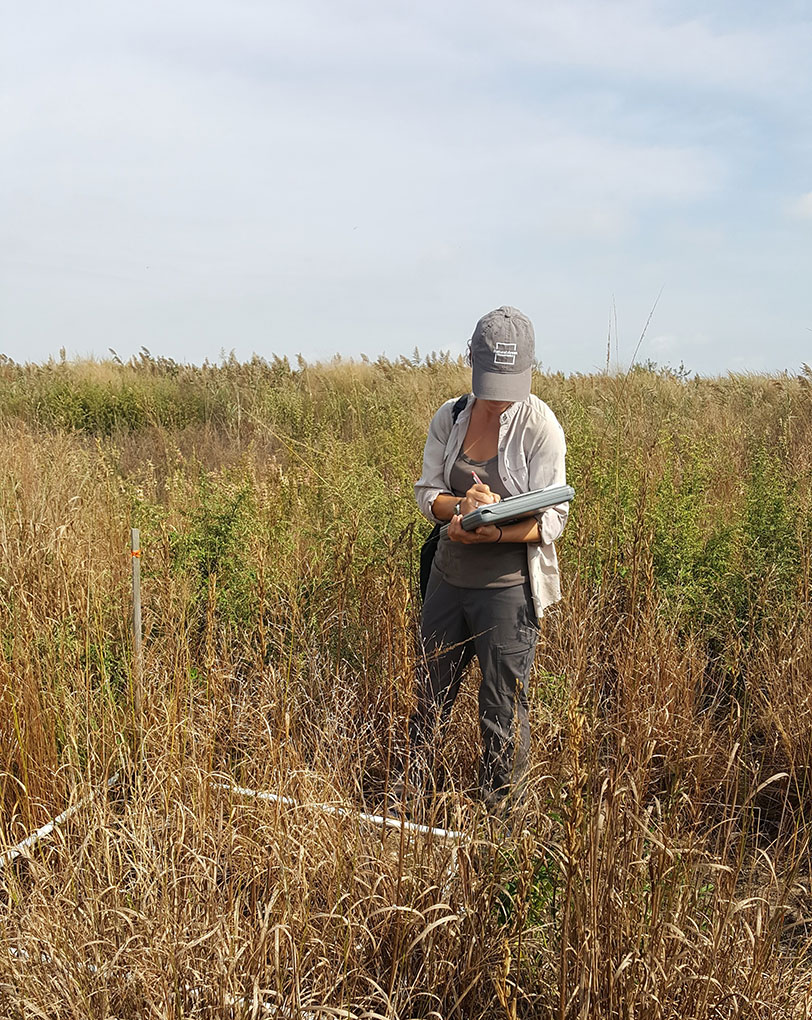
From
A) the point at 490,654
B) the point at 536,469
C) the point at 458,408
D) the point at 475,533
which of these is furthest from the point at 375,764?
the point at 458,408

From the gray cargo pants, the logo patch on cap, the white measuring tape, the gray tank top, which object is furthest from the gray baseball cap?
the white measuring tape

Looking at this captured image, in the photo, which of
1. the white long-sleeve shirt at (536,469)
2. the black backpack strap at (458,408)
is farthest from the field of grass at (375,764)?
the black backpack strap at (458,408)

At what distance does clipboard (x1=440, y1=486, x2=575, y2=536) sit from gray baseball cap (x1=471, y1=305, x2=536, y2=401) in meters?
0.34

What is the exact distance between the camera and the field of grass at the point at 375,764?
1.94m

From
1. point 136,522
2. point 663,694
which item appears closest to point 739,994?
point 663,694

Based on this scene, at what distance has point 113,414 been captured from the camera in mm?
11562

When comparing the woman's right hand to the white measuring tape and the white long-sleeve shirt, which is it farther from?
the white measuring tape

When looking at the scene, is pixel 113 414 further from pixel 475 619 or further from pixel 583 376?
pixel 475 619

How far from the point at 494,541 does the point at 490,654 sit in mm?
389

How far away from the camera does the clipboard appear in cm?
266

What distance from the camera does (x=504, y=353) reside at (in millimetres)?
2799

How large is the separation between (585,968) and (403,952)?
0.54 meters

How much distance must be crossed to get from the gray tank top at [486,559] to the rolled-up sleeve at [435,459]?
3.3 inches

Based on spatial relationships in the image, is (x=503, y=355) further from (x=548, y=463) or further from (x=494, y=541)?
(x=494, y=541)
